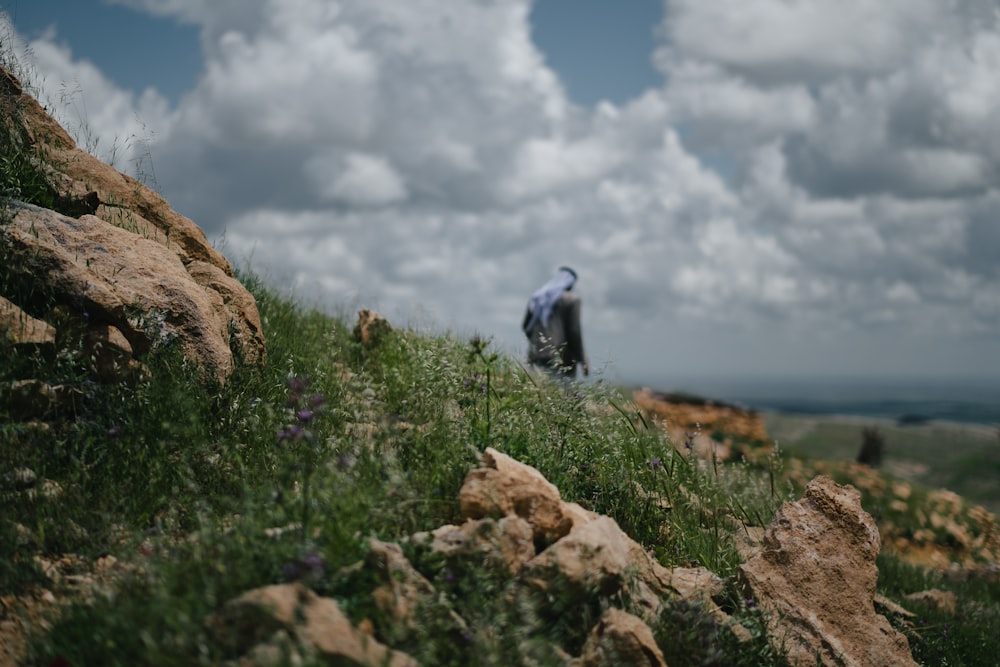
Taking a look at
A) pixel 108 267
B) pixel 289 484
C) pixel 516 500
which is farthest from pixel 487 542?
pixel 108 267

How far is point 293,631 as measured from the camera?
2891 mm

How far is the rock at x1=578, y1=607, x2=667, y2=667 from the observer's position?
3498 mm

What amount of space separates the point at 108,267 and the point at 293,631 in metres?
3.76

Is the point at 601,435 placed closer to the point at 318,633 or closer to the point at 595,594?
the point at 595,594

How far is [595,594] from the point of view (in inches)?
150

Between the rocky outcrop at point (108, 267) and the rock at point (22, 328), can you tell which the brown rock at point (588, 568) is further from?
the rock at point (22, 328)

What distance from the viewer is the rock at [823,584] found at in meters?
4.51

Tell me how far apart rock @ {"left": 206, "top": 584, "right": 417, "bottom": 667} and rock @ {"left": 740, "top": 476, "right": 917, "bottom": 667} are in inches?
102

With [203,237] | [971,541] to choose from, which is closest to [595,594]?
[203,237]

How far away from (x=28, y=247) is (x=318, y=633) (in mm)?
3871

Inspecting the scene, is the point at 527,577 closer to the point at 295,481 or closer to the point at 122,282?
the point at 295,481

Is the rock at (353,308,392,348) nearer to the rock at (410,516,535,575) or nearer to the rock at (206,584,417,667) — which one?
the rock at (410,516,535,575)

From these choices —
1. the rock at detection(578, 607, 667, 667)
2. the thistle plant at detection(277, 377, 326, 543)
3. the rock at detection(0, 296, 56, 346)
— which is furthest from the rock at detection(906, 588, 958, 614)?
the rock at detection(0, 296, 56, 346)

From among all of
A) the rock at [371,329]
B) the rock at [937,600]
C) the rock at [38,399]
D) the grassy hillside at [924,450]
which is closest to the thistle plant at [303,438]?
the rock at [38,399]
